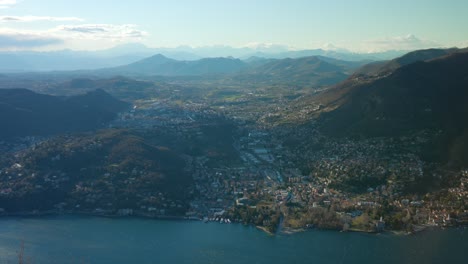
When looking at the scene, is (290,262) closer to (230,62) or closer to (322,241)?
(322,241)

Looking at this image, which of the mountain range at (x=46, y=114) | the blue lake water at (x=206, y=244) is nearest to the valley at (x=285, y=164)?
the mountain range at (x=46, y=114)

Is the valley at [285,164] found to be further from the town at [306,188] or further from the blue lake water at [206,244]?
the blue lake water at [206,244]

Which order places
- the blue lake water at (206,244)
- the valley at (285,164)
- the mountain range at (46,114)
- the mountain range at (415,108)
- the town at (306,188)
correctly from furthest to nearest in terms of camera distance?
the mountain range at (46,114) < the mountain range at (415,108) < the valley at (285,164) < the town at (306,188) < the blue lake water at (206,244)

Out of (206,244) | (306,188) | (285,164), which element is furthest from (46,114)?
(206,244)

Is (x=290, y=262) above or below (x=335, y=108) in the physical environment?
below

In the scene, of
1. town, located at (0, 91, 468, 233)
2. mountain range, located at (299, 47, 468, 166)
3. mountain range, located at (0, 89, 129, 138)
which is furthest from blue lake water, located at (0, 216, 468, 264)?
mountain range, located at (0, 89, 129, 138)

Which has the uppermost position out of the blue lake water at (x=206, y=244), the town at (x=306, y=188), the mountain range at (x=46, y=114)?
the mountain range at (x=46, y=114)

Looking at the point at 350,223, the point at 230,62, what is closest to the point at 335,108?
the point at 350,223

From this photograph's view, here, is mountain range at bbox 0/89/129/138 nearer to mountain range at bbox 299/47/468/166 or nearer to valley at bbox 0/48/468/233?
valley at bbox 0/48/468/233
